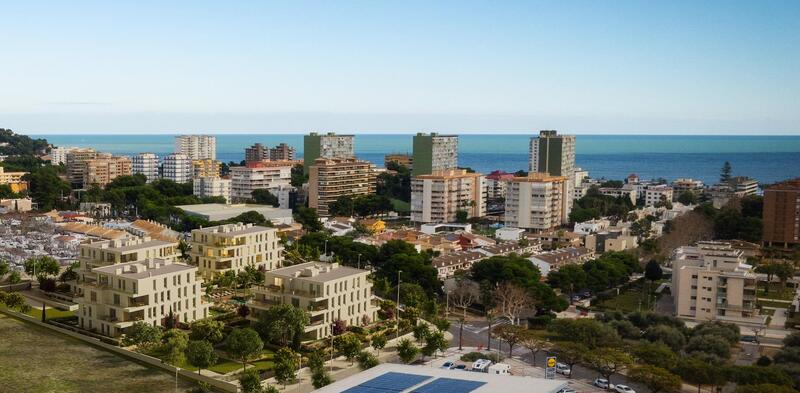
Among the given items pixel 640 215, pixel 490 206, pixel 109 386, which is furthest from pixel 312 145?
pixel 109 386

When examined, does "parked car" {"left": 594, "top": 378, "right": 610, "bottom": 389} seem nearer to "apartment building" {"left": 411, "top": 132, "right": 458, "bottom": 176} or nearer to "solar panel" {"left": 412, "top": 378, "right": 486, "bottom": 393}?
"solar panel" {"left": 412, "top": 378, "right": 486, "bottom": 393}

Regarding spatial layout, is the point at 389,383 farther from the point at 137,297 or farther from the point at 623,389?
the point at 137,297

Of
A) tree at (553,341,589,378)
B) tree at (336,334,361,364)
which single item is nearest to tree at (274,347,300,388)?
tree at (336,334,361,364)

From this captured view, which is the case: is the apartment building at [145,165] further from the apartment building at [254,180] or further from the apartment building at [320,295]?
the apartment building at [320,295]

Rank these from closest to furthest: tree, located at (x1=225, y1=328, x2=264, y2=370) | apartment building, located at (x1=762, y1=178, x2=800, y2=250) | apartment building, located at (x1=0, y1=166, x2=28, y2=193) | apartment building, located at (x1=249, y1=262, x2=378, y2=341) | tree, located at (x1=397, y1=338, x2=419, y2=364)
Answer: tree, located at (x1=225, y1=328, x2=264, y2=370) < tree, located at (x1=397, y1=338, x2=419, y2=364) < apartment building, located at (x1=249, y1=262, x2=378, y2=341) < apartment building, located at (x1=762, y1=178, x2=800, y2=250) < apartment building, located at (x1=0, y1=166, x2=28, y2=193)

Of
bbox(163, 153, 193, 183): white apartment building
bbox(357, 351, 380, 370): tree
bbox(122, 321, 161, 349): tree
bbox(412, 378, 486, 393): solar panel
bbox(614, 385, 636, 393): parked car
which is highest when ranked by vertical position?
bbox(163, 153, 193, 183): white apartment building

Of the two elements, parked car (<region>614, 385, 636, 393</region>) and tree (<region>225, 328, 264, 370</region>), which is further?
tree (<region>225, 328, 264, 370</region>)

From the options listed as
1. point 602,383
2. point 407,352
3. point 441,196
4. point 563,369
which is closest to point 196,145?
point 441,196
